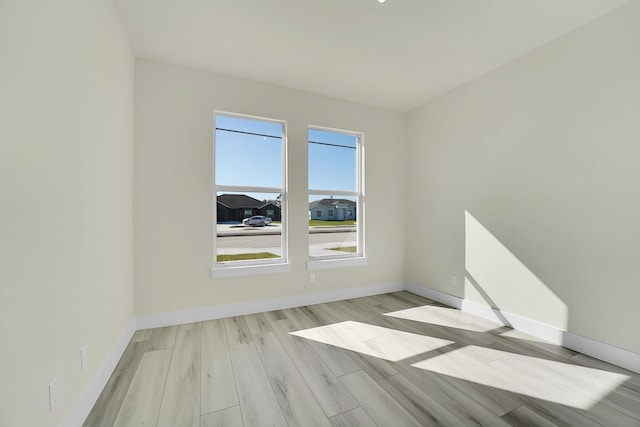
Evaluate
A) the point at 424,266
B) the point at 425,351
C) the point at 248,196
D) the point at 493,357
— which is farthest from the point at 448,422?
the point at 248,196

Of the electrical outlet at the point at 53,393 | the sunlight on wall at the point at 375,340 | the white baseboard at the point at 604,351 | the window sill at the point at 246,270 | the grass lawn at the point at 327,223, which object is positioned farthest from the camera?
the grass lawn at the point at 327,223

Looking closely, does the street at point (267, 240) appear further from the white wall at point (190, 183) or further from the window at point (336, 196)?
the white wall at point (190, 183)

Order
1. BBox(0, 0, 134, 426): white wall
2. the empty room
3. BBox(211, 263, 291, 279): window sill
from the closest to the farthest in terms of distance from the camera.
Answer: BBox(0, 0, 134, 426): white wall
the empty room
BBox(211, 263, 291, 279): window sill

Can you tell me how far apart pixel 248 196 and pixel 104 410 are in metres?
2.24

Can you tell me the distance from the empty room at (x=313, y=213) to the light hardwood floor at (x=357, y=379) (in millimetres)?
19

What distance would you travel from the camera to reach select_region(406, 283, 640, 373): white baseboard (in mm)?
2020

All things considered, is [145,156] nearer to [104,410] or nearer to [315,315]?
[104,410]

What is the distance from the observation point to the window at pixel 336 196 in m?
3.59

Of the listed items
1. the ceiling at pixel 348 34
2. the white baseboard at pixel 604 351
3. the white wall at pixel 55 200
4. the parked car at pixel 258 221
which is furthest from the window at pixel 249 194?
the white baseboard at pixel 604 351

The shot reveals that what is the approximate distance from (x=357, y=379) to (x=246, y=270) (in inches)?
69.2

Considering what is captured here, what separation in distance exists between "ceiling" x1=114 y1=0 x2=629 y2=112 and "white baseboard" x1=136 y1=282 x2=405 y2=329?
2.75m

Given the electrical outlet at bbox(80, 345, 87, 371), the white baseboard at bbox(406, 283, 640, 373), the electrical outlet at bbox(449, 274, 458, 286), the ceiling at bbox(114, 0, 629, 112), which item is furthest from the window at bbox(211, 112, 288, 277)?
the white baseboard at bbox(406, 283, 640, 373)

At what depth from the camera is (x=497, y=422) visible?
1497 mm

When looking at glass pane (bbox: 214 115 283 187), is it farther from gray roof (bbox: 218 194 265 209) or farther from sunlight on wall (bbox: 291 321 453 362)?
sunlight on wall (bbox: 291 321 453 362)
